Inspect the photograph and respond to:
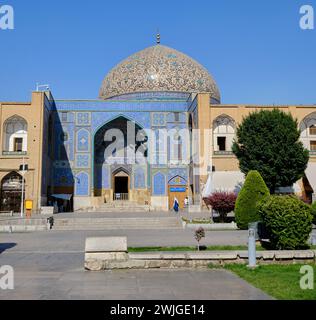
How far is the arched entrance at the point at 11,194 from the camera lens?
1064 inches

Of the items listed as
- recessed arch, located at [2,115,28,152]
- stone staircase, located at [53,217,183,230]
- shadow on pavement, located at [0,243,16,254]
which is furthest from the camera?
recessed arch, located at [2,115,28,152]

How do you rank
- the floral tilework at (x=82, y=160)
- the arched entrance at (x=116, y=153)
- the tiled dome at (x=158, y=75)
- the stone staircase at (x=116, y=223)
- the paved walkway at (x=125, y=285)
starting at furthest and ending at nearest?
the tiled dome at (x=158, y=75), the arched entrance at (x=116, y=153), the floral tilework at (x=82, y=160), the stone staircase at (x=116, y=223), the paved walkway at (x=125, y=285)

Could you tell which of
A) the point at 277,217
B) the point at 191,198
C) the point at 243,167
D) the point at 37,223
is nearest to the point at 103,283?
the point at 277,217

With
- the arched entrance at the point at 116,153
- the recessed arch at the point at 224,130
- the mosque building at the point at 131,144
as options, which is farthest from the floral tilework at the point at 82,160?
the recessed arch at the point at 224,130

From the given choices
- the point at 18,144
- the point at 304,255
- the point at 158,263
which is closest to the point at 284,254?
the point at 304,255

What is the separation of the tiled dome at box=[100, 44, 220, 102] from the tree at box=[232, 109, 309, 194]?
42.3 feet

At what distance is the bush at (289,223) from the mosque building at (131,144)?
51.8ft

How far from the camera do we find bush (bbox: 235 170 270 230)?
16109 millimetres

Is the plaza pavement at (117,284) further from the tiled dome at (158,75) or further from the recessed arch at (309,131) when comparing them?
the tiled dome at (158,75)

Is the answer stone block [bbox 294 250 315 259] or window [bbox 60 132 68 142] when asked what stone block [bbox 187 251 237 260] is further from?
window [bbox 60 132 68 142]

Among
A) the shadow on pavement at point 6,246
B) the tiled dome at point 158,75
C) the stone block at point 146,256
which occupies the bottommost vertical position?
the shadow on pavement at point 6,246

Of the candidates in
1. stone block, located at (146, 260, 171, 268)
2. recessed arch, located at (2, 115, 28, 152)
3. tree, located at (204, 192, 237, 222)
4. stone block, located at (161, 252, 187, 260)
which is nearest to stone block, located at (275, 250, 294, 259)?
stone block, located at (161, 252, 187, 260)

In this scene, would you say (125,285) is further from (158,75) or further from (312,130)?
(158,75)

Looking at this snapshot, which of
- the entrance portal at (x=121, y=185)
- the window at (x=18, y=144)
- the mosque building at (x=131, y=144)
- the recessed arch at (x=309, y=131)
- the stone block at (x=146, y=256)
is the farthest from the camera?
the entrance portal at (x=121, y=185)
